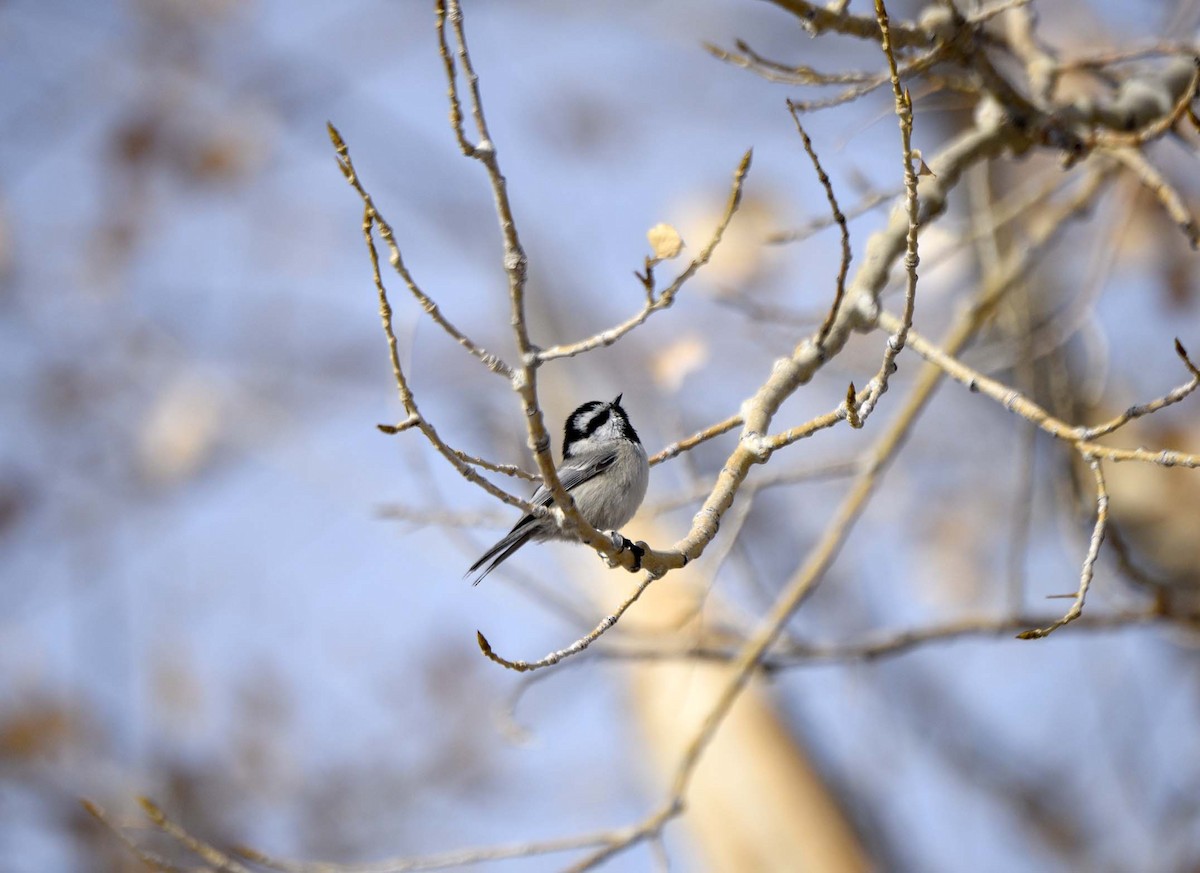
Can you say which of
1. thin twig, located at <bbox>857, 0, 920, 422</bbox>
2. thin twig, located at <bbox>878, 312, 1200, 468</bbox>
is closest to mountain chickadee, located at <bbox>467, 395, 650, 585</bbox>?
thin twig, located at <bbox>878, 312, 1200, 468</bbox>

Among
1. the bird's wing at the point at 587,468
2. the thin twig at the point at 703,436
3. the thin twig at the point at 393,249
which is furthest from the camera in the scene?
the bird's wing at the point at 587,468

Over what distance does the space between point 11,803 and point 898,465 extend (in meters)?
6.83

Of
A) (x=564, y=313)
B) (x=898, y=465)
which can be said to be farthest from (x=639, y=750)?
(x=564, y=313)

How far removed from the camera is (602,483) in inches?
139

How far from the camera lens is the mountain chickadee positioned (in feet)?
10.1

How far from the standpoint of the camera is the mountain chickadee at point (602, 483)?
10.1ft

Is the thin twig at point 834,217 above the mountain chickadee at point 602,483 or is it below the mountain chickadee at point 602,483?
below

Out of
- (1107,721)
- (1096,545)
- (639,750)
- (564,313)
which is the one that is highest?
(564,313)

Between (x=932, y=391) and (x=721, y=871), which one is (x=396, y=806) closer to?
(x=721, y=871)

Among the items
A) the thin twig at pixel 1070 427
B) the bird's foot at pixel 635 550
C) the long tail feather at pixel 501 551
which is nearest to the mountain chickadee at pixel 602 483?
the long tail feather at pixel 501 551

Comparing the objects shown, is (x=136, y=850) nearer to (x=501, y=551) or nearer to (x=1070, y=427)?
(x=501, y=551)

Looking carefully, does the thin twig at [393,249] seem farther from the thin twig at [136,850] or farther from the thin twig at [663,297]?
the thin twig at [136,850]

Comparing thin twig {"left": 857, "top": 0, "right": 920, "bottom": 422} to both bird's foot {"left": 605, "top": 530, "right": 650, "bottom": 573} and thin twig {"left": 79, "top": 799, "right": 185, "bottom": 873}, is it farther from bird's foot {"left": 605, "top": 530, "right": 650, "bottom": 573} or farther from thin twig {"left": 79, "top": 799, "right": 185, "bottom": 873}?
thin twig {"left": 79, "top": 799, "right": 185, "bottom": 873}

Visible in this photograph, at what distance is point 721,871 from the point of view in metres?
6.42
